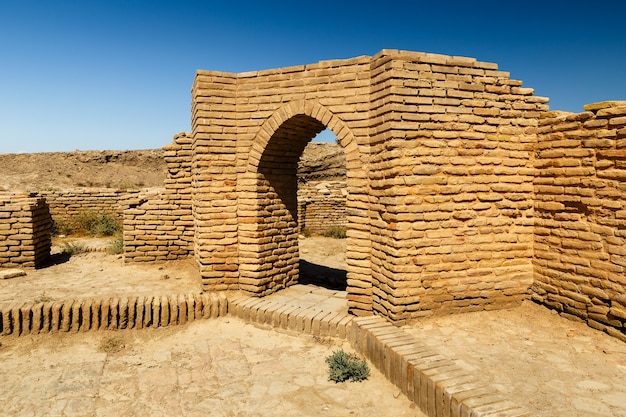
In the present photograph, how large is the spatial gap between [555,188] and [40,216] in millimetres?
8905

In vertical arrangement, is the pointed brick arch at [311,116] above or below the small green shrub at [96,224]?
above

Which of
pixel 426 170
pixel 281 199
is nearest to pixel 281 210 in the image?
pixel 281 199

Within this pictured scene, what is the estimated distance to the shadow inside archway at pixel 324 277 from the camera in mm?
8141

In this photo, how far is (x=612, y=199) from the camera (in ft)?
15.1

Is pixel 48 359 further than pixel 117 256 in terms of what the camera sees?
No

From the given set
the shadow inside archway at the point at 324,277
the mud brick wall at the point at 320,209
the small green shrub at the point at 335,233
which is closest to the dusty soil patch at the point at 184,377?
the shadow inside archway at the point at 324,277

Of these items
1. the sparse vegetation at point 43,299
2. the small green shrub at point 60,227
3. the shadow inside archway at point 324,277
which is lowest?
the shadow inside archway at point 324,277

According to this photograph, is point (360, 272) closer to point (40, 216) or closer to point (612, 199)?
point (612, 199)

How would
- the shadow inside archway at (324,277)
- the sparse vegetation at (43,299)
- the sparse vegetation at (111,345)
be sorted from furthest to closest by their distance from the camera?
the shadow inside archway at (324,277), the sparse vegetation at (43,299), the sparse vegetation at (111,345)

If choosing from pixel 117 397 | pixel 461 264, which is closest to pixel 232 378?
pixel 117 397

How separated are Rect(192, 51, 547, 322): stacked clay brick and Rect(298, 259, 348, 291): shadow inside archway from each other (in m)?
2.31

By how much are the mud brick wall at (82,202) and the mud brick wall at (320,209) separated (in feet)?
18.6

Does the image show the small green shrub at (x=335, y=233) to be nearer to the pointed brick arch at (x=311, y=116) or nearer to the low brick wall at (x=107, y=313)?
the pointed brick arch at (x=311, y=116)

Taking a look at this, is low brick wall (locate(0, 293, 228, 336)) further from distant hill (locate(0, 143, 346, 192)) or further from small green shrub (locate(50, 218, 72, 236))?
distant hill (locate(0, 143, 346, 192))
